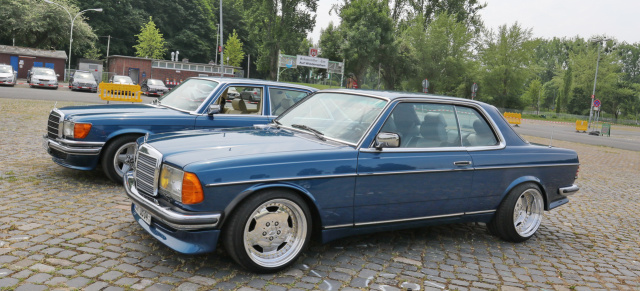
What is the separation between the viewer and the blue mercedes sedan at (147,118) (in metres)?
6.07

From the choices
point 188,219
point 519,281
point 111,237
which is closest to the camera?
point 188,219

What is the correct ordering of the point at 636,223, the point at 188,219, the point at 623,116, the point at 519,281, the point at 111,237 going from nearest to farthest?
the point at 188,219 < the point at 519,281 < the point at 111,237 < the point at 636,223 < the point at 623,116

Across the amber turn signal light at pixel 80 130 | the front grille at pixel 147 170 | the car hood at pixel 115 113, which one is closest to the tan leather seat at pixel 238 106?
the car hood at pixel 115 113

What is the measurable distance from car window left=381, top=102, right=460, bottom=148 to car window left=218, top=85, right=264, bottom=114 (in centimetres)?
310

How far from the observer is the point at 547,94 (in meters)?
109

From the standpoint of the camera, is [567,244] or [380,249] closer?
[380,249]

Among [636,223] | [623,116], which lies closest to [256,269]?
[636,223]

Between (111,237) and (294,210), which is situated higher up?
(294,210)

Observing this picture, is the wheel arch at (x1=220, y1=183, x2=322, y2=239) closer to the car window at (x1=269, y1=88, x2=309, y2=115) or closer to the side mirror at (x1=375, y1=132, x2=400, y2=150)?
the side mirror at (x1=375, y1=132, x2=400, y2=150)

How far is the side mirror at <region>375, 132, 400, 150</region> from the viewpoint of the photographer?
13.5ft

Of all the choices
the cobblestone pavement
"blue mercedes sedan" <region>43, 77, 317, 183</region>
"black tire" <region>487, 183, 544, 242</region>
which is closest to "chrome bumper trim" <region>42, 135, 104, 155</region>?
"blue mercedes sedan" <region>43, 77, 317, 183</region>

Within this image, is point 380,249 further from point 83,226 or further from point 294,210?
point 83,226

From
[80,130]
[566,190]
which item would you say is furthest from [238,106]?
[566,190]

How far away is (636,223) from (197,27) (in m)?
74.7
